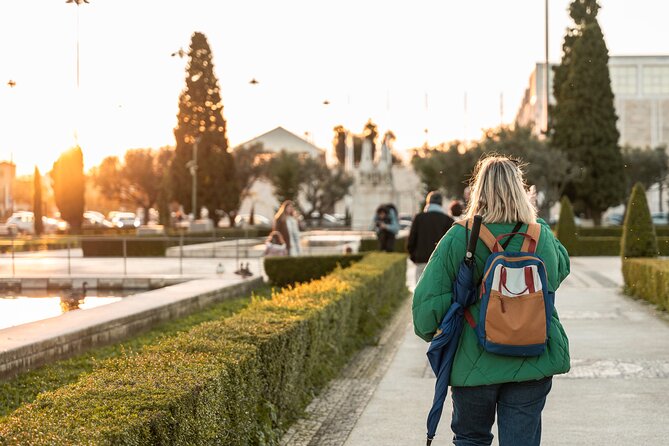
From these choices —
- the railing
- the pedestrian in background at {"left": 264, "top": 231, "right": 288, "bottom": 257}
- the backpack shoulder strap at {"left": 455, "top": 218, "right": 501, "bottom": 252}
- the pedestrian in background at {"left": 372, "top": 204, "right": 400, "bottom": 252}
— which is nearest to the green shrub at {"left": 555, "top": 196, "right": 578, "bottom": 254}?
the railing

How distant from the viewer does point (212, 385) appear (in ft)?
17.4

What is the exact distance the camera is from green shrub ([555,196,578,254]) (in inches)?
1358

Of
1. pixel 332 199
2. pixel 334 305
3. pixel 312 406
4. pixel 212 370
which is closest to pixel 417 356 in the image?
pixel 334 305

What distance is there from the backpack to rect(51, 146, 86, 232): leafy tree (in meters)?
48.1

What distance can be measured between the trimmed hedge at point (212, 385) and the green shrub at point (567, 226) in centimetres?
2496

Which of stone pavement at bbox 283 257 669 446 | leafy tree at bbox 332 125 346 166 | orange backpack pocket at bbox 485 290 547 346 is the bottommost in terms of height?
stone pavement at bbox 283 257 669 446

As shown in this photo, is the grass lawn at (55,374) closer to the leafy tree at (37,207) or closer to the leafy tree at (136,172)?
the leafy tree at (37,207)

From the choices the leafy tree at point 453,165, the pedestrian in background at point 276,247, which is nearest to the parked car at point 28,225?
the leafy tree at point 453,165

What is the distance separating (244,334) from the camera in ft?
22.6

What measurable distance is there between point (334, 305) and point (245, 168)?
6300 cm

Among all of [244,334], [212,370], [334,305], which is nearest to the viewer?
[212,370]

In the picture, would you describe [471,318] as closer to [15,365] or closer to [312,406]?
[312,406]

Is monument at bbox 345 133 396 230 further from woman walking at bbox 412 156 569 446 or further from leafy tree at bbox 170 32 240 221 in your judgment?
woman walking at bbox 412 156 569 446

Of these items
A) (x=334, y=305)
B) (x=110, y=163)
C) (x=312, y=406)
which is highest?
(x=110, y=163)
